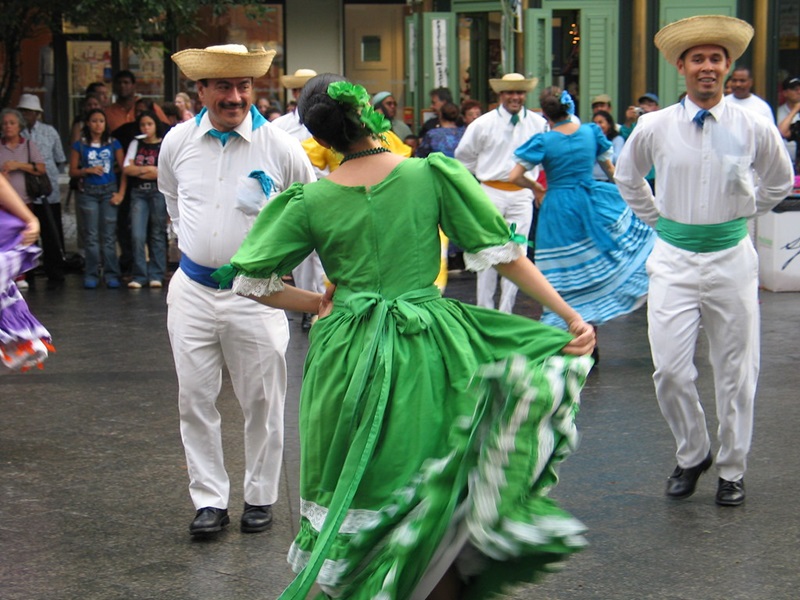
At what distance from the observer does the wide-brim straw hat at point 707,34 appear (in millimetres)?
5629

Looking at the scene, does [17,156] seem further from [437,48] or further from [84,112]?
[437,48]

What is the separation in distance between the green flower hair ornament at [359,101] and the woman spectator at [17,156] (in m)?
9.50

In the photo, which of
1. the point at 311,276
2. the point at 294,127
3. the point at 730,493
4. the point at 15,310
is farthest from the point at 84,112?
the point at 730,493

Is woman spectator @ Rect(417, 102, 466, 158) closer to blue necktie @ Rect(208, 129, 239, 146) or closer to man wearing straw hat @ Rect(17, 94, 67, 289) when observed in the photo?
man wearing straw hat @ Rect(17, 94, 67, 289)

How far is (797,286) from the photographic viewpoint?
1234cm

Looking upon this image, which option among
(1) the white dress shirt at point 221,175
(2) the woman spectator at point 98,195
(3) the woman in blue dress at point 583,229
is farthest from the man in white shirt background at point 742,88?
(1) the white dress shirt at point 221,175

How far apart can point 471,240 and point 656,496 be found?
234 cm

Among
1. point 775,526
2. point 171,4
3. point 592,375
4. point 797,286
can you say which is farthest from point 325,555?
point 171,4

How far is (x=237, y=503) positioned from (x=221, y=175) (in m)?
1.55

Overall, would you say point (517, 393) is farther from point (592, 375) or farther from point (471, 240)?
point (592, 375)

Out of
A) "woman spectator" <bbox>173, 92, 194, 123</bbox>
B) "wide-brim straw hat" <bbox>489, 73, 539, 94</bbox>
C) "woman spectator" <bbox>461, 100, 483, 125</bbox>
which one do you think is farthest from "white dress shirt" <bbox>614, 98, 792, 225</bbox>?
"woman spectator" <bbox>173, 92, 194, 123</bbox>

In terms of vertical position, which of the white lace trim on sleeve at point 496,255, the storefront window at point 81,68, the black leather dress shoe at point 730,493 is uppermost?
the storefront window at point 81,68

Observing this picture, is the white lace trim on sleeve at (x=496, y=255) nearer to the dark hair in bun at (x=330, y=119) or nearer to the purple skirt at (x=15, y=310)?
the dark hair in bun at (x=330, y=119)

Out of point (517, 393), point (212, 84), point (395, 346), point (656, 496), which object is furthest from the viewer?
point (656, 496)
